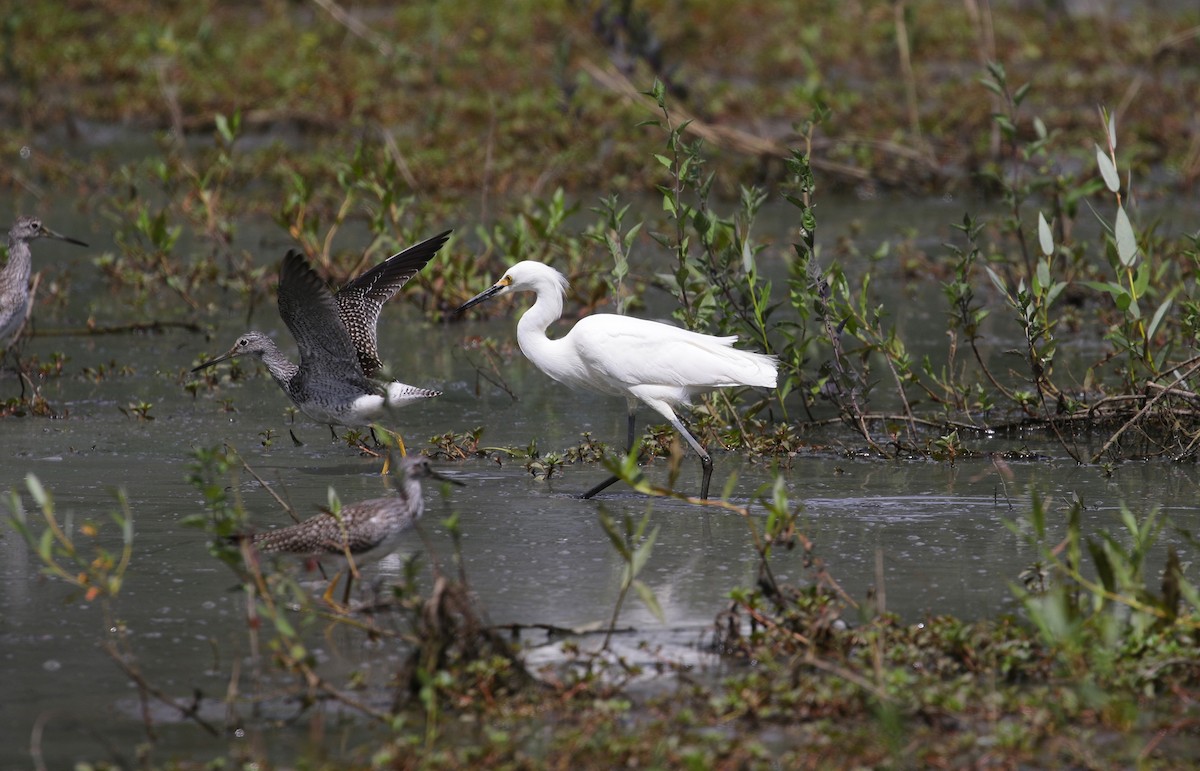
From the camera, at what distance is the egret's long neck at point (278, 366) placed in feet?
24.9

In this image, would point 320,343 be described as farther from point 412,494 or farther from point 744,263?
point 412,494

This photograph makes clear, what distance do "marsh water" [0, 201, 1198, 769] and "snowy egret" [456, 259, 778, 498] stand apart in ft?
1.29

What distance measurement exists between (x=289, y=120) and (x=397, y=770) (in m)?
12.9

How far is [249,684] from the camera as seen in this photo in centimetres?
452

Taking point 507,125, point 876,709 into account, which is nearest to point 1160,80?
point 507,125

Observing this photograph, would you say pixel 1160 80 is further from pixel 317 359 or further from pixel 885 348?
pixel 317 359

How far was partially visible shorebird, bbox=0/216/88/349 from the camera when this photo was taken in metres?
8.36

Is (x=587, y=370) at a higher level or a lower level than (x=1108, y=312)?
lower

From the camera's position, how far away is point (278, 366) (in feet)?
25.2

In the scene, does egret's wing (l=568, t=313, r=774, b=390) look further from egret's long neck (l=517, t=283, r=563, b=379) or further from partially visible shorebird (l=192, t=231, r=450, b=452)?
partially visible shorebird (l=192, t=231, r=450, b=452)

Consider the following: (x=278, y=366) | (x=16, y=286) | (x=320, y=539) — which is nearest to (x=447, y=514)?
(x=320, y=539)

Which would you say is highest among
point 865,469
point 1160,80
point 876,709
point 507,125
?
point 1160,80

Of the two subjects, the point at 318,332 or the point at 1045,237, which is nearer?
the point at 1045,237

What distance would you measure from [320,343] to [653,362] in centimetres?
156
